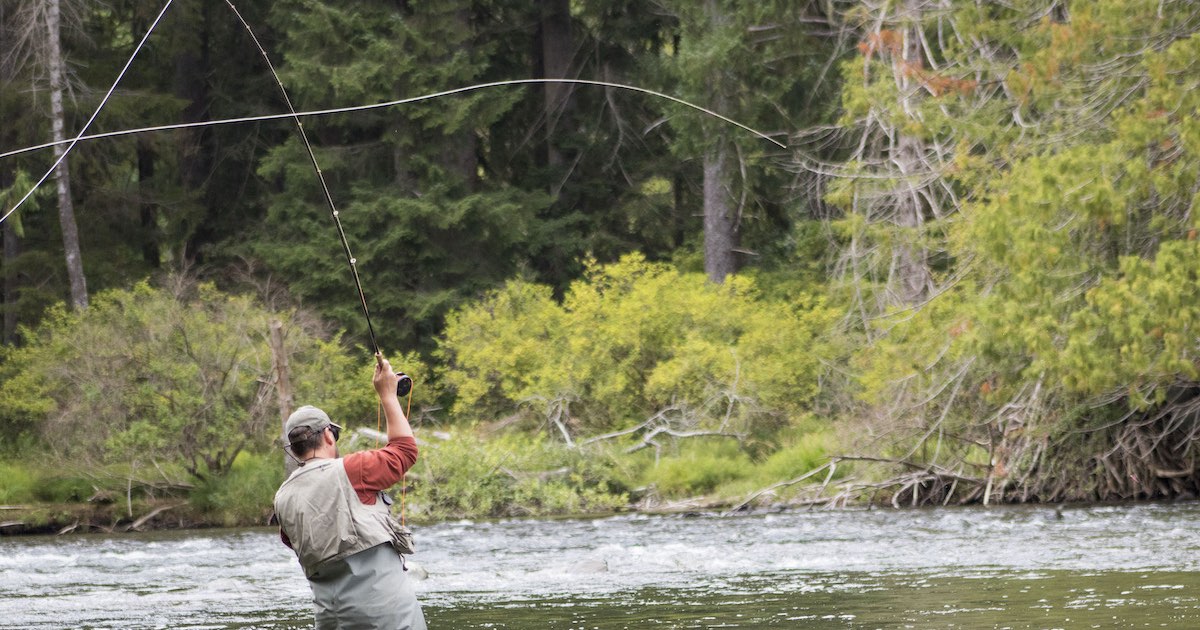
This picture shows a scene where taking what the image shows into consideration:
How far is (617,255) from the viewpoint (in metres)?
33.1

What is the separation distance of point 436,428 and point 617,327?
146 inches

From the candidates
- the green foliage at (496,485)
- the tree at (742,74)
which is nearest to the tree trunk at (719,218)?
the tree at (742,74)

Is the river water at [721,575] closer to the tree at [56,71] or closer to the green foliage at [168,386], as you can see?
the green foliage at [168,386]

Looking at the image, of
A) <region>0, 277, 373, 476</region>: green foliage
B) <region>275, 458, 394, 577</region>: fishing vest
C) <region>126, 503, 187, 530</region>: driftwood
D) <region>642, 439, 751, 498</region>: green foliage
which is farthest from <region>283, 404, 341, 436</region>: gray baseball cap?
<region>126, 503, 187, 530</region>: driftwood

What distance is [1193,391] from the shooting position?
57.0 feet

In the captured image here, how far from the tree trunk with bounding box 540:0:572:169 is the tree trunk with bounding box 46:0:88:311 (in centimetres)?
972

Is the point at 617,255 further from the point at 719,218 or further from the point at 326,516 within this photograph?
the point at 326,516

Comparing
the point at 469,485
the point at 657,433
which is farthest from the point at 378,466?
the point at 657,433

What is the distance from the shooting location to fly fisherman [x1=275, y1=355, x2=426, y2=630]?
5.46 metres

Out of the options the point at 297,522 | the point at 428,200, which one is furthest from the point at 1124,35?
the point at 428,200

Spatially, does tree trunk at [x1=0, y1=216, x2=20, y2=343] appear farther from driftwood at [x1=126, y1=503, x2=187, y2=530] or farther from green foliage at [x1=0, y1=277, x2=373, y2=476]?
driftwood at [x1=126, y1=503, x2=187, y2=530]

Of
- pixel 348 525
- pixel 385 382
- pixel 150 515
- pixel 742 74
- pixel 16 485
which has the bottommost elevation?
pixel 150 515

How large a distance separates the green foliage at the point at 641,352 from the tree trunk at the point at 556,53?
710 centimetres

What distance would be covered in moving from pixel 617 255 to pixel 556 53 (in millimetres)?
4243
